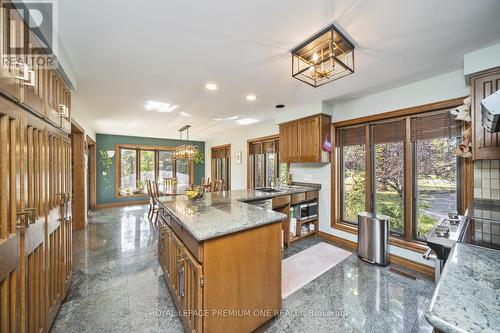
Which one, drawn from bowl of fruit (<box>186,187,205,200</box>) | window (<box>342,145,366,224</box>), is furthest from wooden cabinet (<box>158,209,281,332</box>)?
window (<box>342,145,366,224</box>)

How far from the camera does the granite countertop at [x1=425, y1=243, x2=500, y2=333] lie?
1.88ft

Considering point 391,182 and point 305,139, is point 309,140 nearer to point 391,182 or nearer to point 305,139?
point 305,139

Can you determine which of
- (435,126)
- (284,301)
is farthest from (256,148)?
(284,301)

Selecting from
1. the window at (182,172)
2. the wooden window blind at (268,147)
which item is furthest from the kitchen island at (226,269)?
the window at (182,172)

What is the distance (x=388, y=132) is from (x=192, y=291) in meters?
3.28

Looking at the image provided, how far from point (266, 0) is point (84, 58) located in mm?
1922

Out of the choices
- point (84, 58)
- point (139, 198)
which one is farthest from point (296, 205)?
point (139, 198)

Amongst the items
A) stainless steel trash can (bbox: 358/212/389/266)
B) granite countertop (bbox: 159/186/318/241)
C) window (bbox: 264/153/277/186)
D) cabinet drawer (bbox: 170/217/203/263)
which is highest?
window (bbox: 264/153/277/186)

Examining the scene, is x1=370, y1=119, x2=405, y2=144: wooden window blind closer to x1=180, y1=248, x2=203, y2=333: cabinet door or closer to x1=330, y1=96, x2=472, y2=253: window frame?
x1=330, y1=96, x2=472, y2=253: window frame

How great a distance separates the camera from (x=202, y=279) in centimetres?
133

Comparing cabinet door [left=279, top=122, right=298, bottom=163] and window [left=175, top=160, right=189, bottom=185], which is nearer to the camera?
cabinet door [left=279, top=122, right=298, bottom=163]

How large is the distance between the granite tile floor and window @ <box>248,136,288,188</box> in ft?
8.33

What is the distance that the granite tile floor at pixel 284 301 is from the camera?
1.72 meters

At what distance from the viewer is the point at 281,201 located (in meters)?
3.25
